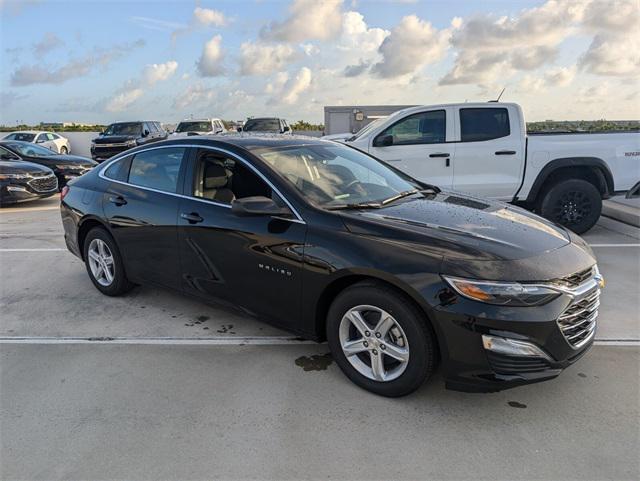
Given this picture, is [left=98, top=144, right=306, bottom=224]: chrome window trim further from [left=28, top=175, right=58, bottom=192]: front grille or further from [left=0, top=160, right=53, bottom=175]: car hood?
[left=0, top=160, right=53, bottom=175]: car hood

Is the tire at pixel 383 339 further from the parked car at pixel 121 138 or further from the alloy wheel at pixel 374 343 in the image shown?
the parked car at pixel 121 138

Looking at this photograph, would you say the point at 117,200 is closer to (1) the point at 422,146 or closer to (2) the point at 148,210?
(2) the point at 148,210

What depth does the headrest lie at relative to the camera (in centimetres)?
387

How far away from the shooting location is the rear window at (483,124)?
7.24m

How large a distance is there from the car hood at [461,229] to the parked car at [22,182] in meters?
9.82

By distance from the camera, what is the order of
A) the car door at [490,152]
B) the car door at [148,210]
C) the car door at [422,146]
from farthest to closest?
the car door at [422,146], the car door at [490,152], the car door at [148,210]

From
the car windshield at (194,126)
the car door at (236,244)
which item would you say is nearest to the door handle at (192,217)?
the car door at (236,244)

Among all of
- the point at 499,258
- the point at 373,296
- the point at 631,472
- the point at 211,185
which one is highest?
the point at 211,185

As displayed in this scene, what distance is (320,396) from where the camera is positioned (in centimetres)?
307

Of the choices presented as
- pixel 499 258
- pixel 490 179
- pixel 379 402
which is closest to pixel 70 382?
pixel 379 402

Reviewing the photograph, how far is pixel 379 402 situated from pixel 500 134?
546 cm

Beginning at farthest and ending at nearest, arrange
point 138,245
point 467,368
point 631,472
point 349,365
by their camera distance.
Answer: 1. point 138,245
2. point 349,365
3. point 467,368
4. point 631,472

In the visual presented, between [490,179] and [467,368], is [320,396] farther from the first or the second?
[490,179]

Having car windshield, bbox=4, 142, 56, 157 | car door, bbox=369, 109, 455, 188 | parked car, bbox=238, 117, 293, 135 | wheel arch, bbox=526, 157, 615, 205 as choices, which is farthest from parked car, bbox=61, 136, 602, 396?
parked car, bbox=238, 117, 293, 135
